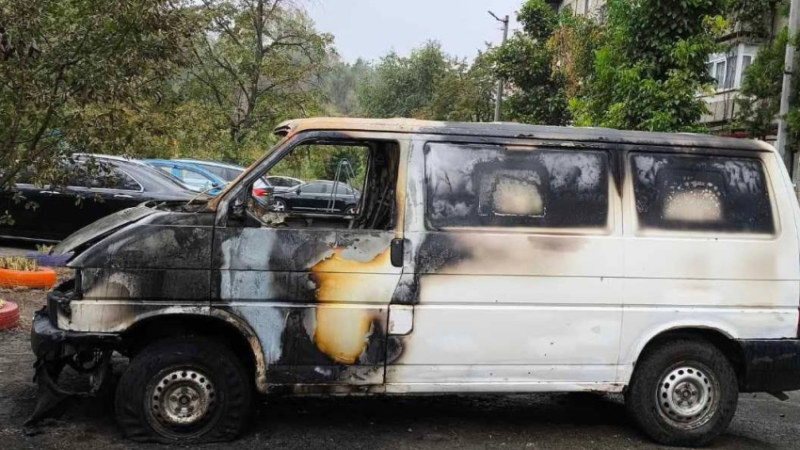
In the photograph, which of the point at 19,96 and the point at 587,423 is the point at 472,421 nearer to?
the point at 587,423

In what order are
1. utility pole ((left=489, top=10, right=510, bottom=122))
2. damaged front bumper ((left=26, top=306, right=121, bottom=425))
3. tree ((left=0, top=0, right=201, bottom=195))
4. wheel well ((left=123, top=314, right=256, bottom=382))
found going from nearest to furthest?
damaged front bumper ((left=26, top=306, right=121, bottom=425)), wheel well ((left=123, top=314, right=256, bottom=382)), tree ((left=0, top=0, right=201, bottom=195)), utility pole ((left=489, top=10, right=510, bottom=122))

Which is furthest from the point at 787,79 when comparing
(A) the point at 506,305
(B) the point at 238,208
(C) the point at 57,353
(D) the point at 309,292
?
(C) the point at 57,353

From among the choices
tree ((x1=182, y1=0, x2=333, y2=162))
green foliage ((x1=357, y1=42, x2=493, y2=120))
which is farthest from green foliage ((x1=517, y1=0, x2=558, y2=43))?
green foliage ((x1=357, y1=42, x2=493, y2=120))

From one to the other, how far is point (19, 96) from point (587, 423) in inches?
206

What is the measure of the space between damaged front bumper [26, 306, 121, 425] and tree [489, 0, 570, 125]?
751 inches

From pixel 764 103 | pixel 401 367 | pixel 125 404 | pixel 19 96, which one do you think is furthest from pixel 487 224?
pixel 764 103

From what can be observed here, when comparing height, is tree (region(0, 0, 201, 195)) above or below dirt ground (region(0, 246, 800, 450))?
above

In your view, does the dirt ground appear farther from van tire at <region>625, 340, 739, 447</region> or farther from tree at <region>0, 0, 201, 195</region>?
tree at <region>0, 0, 201, 195</region>

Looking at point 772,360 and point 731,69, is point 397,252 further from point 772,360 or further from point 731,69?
point 731,69

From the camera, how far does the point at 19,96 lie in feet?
19.3

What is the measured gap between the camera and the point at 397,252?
4.48 meters

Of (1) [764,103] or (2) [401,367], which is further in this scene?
(1) [764,103]

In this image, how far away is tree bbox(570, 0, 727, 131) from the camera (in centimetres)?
1106

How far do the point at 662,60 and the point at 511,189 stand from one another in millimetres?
8051
